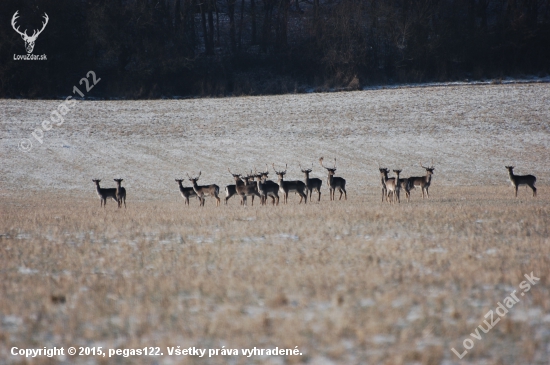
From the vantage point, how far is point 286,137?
119 ft

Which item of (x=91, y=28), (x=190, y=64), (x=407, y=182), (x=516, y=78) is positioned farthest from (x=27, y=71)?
(x=516, y=78)

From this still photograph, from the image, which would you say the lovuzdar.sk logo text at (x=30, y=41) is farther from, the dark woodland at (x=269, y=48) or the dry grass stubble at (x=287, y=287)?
the dry grass stubble at (x=287, y=287)

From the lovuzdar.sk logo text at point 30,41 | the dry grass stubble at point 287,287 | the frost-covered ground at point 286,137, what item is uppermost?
the lovuzdar.sk logo text at point 30,41

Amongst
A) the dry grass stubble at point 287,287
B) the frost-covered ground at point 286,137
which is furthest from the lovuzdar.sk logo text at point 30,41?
the dry grass stubble at point 287,287

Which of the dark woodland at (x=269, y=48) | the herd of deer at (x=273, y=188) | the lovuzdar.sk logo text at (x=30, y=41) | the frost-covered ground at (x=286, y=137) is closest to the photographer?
the herd of deer at (x=273, y=188)

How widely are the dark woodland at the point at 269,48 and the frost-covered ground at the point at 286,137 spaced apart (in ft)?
15.4

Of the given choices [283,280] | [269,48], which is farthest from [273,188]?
[269,48]

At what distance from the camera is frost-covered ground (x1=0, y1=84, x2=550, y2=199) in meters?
29.3

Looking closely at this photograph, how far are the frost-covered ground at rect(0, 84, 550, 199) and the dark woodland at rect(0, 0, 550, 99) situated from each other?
4681 mm

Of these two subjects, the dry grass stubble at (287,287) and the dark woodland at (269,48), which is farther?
the dark woodland at (269,48)

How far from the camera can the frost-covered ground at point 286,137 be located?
2931 centimetres

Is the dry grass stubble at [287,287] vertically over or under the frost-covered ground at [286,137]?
under

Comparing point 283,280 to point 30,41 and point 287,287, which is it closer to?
point 287,287

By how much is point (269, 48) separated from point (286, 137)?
2330 cm
